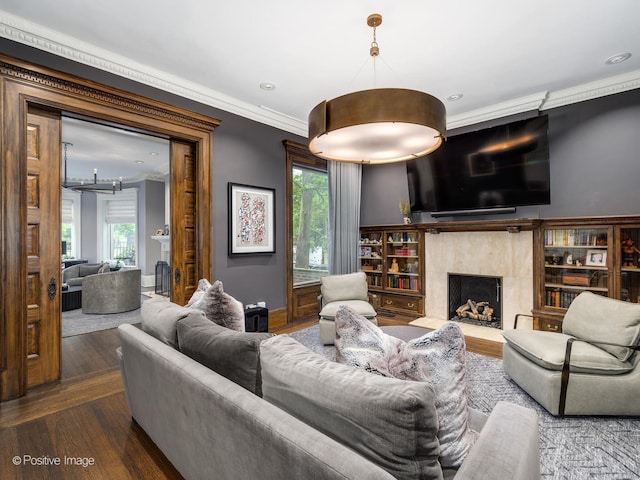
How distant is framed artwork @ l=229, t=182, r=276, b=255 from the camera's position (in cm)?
403

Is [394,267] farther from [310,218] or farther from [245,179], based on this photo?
[245,179]

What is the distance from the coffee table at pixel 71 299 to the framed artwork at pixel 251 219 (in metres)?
3.51

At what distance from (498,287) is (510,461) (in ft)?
13.0

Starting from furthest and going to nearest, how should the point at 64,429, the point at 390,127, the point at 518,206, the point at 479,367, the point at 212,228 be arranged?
1. the point at 518,206
2. the point at 212,228
3. the point at 479,367
4. the point at 390,127
5. the point at 64,429

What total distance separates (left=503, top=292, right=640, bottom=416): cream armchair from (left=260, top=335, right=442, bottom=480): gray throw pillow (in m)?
1.94

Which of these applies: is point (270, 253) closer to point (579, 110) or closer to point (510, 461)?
point (510, 461)

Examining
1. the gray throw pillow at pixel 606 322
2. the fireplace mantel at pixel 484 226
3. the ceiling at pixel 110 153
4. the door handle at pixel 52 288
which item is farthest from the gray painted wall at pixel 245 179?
the gray throw pillow at pixel 606 322

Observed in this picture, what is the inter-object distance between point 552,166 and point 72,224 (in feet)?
35.1

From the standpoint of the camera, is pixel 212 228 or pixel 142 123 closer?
pixel 142 123

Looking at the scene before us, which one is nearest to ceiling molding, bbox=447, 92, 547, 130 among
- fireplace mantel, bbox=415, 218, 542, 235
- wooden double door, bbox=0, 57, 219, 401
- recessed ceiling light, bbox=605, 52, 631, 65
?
recessed ceiling light, bbox=605, 52, 631, 65

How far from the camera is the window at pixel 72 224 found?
8.57m

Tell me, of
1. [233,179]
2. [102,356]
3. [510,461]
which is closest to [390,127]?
[510,461]

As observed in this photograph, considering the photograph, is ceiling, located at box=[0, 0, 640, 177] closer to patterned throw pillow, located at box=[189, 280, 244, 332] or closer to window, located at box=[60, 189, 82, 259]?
patterned throw pillow, located at box=[189, 280, 244, 332]

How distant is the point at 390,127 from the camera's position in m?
2.26
